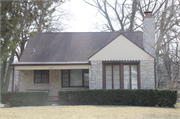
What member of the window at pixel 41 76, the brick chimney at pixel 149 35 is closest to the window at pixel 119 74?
the brick chimney at pixel 149 35

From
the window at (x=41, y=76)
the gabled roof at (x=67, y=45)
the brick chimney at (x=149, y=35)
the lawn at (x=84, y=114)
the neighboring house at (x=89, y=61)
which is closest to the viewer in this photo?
the lawn at (x=84, y=114)

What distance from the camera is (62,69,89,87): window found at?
16094 mm

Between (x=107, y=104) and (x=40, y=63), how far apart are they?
228 inches

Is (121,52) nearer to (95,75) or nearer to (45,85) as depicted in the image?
(95,75)

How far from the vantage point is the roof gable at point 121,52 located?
13734mm

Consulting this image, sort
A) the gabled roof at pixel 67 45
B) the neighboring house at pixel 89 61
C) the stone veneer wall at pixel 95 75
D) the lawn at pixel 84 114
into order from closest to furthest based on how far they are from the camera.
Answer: the lawn at pixel 84 114
the stone veneer wall at pixel 95 75
the neighboring house at pixel 89 61
the gabled roof at pixel 67 45

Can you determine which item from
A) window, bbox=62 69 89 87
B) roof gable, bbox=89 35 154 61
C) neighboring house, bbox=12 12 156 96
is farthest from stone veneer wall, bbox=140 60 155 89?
window, bbox=62 69 89 87

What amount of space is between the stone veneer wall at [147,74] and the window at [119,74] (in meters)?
0.26

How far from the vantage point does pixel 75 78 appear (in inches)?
639

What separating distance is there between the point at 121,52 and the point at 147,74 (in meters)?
2.24

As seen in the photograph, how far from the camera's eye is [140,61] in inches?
541

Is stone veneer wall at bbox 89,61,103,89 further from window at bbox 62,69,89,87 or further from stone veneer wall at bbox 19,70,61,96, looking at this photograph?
stone veneer wall at bbox 19,70,61,96

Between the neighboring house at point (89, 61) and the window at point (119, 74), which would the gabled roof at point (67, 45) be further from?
the window at point (119, 74)

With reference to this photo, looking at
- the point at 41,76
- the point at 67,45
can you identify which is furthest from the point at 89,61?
the point at 41,76
